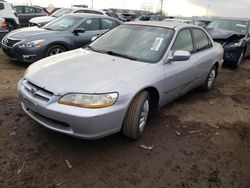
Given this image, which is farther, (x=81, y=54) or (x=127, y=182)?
(x=81, y=54)

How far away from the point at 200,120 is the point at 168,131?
80cm

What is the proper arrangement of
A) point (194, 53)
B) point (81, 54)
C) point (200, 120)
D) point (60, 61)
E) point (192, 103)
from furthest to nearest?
point (192, 103) → point (194, 53) → point (200, 120) → point (81, 54) → point (60, 61)

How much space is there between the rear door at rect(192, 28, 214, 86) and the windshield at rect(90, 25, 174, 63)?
0.89 metres

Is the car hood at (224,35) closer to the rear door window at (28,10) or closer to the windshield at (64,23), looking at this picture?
the windshield at (64,23)

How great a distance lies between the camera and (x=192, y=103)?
474cm

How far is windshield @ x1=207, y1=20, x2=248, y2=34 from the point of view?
29.0ft

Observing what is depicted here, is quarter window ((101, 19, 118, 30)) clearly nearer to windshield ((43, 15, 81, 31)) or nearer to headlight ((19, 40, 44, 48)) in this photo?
windshield ((43, 15, 81, 31))

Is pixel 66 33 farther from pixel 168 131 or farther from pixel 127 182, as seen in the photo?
pixel 127 182

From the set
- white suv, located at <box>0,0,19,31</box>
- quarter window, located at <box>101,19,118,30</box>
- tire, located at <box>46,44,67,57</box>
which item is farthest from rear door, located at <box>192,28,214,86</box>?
white suv, located at <box>0,0,19,31</box>

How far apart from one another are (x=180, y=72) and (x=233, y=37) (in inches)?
210

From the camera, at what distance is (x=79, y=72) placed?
2.98 metres

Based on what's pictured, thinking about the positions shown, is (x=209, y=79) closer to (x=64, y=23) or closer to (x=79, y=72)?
(x=79, y=72)

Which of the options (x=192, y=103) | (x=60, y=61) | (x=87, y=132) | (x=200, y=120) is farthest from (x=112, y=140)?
(x=192, y=103)

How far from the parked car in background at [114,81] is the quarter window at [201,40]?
0.30 feet
